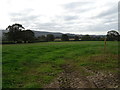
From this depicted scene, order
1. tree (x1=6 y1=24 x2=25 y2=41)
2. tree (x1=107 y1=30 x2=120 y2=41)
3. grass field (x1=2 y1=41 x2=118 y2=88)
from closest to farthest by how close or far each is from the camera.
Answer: grass field (x1=2 y1=41 x2=118 y2=88) < tree (x1=6 y1=24 x2=25 y2=41) < tree (x1=107 y1=30 x2=120 y2=41)

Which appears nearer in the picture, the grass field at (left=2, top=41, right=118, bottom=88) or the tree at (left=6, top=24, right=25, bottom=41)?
the grass field at (left=2, top=41, right=118, bottom=88)

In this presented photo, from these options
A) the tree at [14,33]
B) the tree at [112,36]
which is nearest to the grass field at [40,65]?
the tree at [14,33]

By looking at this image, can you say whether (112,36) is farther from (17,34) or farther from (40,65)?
(40,65)

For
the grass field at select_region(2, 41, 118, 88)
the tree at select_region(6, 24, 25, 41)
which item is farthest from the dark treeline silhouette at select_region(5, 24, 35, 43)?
the grass field at select_region(2, 41, 118, 88)

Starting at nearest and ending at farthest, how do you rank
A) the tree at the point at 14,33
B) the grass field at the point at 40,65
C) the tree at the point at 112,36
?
1. the grass field at the point at 40,65
2. the tree at the point at 14,33
3. the tree at the point at 112,36

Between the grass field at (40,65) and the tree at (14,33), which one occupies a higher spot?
the tree at (14,33)

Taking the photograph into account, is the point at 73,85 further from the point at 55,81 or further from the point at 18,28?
the point at 18,28

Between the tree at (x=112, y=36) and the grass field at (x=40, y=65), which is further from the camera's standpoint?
the tree at (x=112, y=36)

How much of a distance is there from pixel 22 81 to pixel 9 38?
73.1 metres

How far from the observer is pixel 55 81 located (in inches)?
362

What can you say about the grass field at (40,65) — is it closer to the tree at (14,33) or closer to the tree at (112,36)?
the tree at (14,33)

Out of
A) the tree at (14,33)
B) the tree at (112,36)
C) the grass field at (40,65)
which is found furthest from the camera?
the tree at (112,36)

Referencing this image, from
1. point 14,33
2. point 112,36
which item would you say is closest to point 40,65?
point 14,33

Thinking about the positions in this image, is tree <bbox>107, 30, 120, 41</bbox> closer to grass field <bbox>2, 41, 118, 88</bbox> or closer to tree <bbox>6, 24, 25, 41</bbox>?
tree <bbox>6, 24, 25, 41</bbox>
